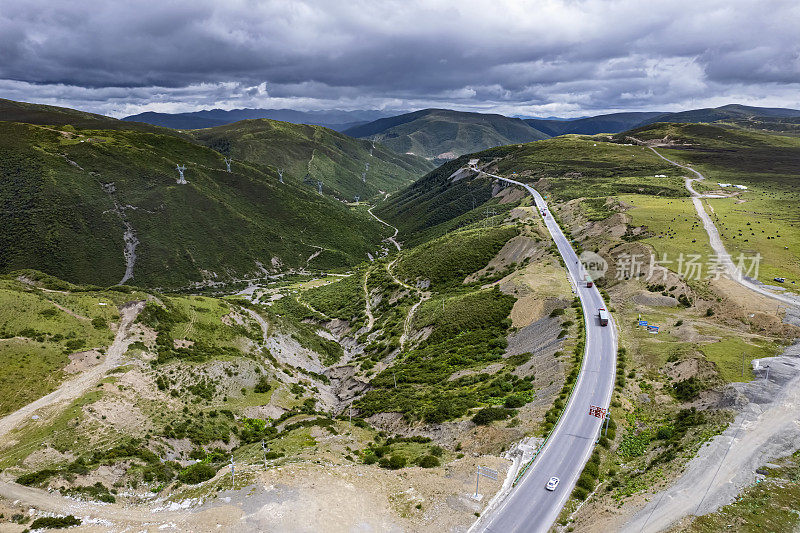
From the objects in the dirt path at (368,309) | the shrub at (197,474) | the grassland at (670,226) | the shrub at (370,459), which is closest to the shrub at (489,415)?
the shrub at (370,459)

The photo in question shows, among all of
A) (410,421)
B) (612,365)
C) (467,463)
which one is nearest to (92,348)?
(410,421)

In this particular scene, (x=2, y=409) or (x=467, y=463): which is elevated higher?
(x=2, y=409)

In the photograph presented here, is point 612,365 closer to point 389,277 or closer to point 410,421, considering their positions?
point 410,421

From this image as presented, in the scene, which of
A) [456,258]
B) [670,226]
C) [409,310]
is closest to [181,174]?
[456,258]

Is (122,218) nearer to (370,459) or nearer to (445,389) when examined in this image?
(445,389)

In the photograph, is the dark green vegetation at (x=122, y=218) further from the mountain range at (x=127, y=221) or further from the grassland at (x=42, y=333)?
the grassland at (x=42, y=333)

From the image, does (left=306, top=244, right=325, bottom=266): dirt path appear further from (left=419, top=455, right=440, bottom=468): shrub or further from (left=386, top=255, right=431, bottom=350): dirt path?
(left=419, top=455, right=440, bottom=468): shrub
